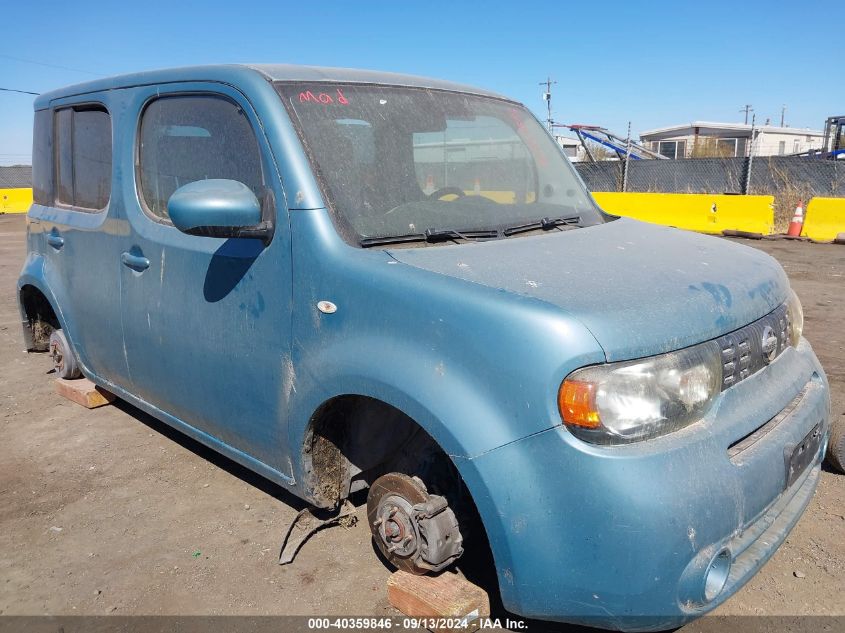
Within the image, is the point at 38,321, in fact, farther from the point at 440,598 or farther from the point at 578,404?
the point at 578,404

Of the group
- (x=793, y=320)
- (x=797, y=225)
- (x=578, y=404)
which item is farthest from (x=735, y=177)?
(x=578, y=404)

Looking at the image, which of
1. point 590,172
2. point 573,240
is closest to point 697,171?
point 590,172

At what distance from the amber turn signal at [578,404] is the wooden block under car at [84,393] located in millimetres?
3714

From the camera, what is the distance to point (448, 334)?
2004mm

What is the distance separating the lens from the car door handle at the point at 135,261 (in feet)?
10.4

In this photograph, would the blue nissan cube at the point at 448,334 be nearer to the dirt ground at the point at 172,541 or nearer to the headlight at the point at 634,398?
the headlight at the point at 634,398

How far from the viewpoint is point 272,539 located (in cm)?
301

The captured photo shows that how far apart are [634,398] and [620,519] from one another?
329mm

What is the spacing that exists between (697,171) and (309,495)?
690 inches

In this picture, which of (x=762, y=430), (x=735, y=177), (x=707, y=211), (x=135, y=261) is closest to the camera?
(x=762, y=430)

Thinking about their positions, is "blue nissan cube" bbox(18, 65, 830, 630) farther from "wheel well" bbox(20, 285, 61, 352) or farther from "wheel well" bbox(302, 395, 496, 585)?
"wheel well" bbox(20, 285, 61, 352)

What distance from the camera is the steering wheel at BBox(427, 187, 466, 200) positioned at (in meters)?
2.79

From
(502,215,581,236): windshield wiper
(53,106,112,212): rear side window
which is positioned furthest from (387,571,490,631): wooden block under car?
(53,106,112,212): rear side window

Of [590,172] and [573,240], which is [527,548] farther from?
[590,172]
